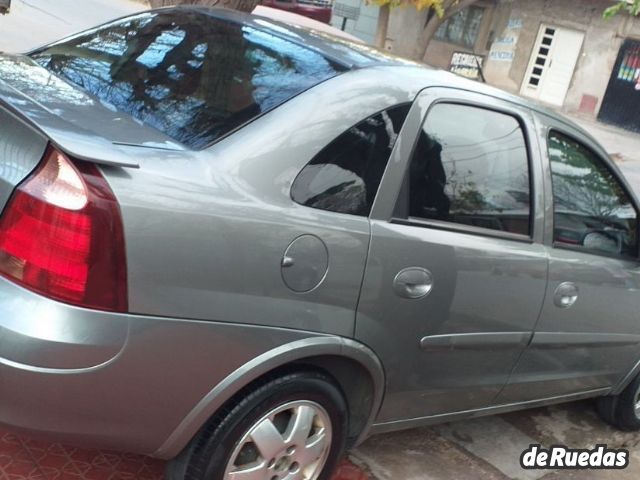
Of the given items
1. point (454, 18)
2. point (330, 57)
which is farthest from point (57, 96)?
point (454, 18)

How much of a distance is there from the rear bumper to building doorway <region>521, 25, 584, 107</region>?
19455 millimetres

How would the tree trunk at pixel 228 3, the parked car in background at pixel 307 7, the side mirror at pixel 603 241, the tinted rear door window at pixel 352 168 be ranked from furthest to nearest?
the parked car in background at pixel 307 7 → the tree trunk at pixel 228 3 → the side mirror at pixel 603 241 → the tinted rear door window at pixel 352 168

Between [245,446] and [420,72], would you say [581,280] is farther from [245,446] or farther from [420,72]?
[245,446]

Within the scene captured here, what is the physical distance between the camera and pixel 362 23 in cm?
2522

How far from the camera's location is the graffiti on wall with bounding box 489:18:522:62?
67.7ft

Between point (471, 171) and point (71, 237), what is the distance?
1.57m

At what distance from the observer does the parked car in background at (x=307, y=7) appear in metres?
18.4

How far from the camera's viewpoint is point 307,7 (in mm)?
18734

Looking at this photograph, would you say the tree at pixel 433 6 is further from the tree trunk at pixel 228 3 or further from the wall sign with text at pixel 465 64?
the tree trunk at pixel 228 3

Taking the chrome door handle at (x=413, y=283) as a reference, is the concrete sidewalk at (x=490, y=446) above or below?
below

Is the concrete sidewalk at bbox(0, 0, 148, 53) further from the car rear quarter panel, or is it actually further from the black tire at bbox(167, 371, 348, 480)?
the black tire at bbox(167, 371, 348, 480)

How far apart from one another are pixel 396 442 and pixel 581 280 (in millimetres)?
1157

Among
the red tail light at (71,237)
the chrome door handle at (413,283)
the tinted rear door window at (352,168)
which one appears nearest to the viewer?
the red tail light at (71,237)

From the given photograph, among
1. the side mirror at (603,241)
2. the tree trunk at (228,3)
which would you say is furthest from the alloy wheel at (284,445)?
the tree trunk at (228,3)
